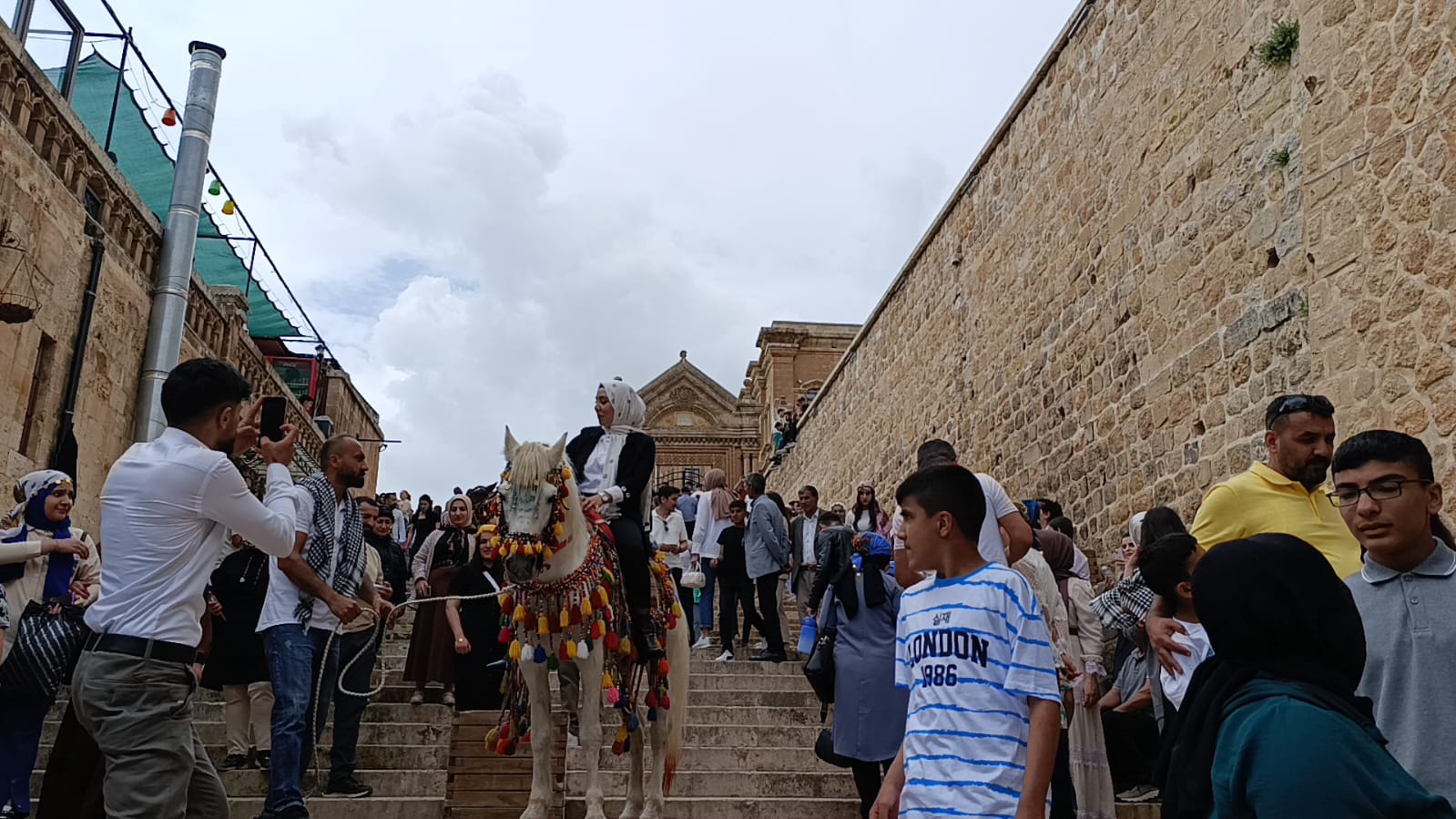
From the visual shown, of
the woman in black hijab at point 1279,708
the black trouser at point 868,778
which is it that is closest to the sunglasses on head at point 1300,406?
the woman in black hijab at point 1279,708

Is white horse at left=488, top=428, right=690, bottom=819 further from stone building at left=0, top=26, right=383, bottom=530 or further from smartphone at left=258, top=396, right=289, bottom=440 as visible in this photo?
stone building at left=0, top=26, right=383, bottom=530

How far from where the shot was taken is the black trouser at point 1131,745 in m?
6.18

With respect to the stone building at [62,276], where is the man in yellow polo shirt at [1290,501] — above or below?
below

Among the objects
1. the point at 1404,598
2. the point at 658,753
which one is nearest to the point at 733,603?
the point at 658,753

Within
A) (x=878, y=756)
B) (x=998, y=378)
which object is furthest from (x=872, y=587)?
(x=998, y=378)

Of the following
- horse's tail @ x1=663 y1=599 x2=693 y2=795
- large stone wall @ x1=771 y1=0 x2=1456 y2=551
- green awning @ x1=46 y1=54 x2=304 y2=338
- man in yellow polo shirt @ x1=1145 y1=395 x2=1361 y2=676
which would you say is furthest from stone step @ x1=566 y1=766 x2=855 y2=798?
green awning @ x1=46 y1=54 x2=304 y2=338

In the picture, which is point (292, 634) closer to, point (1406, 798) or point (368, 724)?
point (368, 724)

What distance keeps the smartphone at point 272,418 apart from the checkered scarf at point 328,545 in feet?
4.29

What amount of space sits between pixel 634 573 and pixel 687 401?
98.1 feet

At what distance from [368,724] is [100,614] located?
4.28 m

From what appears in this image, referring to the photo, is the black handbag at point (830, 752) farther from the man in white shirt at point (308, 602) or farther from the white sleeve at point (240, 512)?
the white sleeve at point (240, 512)

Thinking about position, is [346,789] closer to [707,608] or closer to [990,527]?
[990,527]

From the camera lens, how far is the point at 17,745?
16.0 ft

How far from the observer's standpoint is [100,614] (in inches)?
127
